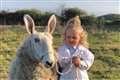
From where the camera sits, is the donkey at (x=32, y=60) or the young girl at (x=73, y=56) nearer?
the young girl at (x=73, y=56)

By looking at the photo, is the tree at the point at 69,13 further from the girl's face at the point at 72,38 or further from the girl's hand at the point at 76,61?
the girl's hand at the point at 76,61

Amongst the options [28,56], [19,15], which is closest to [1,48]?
[28,56]

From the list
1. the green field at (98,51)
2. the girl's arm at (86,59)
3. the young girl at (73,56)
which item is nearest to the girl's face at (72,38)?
the young girl at (73,56)

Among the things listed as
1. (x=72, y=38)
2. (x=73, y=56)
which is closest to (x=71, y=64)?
(x=73, y=56)

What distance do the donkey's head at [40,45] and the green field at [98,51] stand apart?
3.86 metres

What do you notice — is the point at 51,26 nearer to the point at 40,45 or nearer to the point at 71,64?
the point at 40,45

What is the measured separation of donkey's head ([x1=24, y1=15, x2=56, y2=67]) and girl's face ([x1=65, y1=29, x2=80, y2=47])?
0.23 meters

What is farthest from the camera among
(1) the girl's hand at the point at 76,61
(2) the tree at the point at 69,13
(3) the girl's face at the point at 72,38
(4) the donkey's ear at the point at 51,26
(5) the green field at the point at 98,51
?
(2) the tree at the point at 69,13

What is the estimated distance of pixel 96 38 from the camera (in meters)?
18.0

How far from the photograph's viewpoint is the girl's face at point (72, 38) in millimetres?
6254

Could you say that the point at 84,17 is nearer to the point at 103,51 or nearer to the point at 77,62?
the point at 103,51

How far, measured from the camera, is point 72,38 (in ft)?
20.5

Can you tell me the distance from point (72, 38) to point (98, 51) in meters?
8.86

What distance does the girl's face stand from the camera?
6.25 meters
